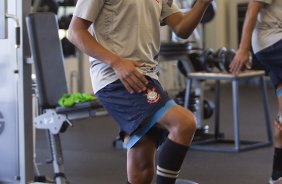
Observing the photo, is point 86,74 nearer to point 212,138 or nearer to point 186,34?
point 212,138

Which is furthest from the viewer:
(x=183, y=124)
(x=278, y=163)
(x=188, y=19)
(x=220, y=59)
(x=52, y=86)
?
(x=220, y=59)

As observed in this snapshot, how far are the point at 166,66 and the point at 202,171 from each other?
5.67 metres

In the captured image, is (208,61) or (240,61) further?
(208,61)

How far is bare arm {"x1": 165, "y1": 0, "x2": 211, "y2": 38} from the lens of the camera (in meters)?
2.28

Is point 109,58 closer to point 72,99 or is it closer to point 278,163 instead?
point 72,99

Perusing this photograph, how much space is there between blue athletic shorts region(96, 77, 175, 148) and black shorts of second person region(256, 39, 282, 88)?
89cm

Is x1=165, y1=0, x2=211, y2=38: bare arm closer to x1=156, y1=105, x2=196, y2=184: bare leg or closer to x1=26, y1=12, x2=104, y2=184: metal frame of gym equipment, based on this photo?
x1=156, y1=105, x2=196, y2=184: bare leg

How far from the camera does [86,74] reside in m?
8.35

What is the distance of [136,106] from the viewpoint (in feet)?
7.07

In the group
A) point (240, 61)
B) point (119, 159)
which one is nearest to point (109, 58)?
point (240, 61)

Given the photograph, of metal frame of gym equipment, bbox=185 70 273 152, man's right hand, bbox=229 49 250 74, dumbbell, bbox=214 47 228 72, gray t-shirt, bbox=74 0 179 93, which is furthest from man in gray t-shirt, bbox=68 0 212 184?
dumbbell, bbox=214 47 228 72

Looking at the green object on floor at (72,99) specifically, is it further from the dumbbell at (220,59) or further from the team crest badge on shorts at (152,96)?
the dumbbell at (220,59)

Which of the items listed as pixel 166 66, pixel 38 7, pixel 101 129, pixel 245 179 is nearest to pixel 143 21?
pixel 245 179

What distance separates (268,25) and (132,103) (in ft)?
3.48
